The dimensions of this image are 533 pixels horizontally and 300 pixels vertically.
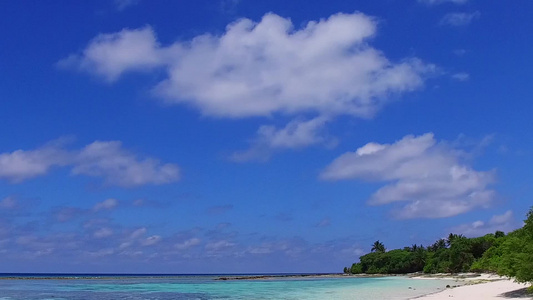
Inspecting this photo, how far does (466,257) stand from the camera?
310ft

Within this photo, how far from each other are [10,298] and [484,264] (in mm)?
64378

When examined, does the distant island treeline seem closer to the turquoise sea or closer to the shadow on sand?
the shadow on sand

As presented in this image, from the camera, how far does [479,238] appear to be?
97562 millimetres

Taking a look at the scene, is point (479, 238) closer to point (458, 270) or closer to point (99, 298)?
point (458, 270)

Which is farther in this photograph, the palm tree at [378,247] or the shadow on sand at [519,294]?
the palm tree at [378,247]

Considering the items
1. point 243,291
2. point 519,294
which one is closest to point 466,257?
point 243,291

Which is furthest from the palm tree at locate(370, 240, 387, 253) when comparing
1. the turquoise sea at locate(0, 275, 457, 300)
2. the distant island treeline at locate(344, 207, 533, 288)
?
the turquoise sea at locate(0, 275, 457, 300)

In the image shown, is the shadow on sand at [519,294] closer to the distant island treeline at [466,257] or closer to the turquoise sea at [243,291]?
the distant island treeline at [466,257]

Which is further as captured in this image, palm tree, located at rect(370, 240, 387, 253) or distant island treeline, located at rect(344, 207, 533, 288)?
palm tree, located at rect(370, 240, 387, 253)

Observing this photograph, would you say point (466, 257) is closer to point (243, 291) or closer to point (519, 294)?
point (243, 291)

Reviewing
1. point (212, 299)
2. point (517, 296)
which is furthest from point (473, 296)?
point (212, 299)

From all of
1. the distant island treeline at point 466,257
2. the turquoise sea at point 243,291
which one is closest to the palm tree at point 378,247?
the distant island treeline at point 466,257

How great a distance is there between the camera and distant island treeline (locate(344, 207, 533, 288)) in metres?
31.0

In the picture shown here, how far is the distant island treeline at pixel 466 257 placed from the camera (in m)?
31.0
